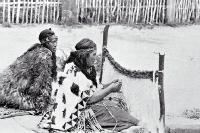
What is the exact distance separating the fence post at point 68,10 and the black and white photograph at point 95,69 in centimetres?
1

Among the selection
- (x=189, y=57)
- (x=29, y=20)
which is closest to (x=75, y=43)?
(x=29, y=20)

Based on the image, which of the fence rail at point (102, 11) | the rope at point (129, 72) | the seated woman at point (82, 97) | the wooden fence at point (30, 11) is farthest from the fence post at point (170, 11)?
the seated woman at point (82, 97)

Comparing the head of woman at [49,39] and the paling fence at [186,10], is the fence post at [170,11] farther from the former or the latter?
the head of woman at [49,39]

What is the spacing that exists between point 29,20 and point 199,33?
189 cm

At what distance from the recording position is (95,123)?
600 centimetres

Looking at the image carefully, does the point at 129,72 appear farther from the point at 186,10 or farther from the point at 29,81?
the point at 186,10

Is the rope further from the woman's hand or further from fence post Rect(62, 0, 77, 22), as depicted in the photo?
fence post Rect(62, 0, 77, 22)

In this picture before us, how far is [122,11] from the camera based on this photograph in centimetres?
712

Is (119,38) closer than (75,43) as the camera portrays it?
No

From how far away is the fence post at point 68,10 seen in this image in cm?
665

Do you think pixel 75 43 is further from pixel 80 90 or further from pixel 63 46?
pixel 80 90

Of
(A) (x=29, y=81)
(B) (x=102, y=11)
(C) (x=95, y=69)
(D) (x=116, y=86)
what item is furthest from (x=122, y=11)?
(A) (x=29, y=81)

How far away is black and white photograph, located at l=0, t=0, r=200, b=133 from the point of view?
233 inches

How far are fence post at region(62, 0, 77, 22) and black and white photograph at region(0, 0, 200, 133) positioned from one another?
0.4 inches
